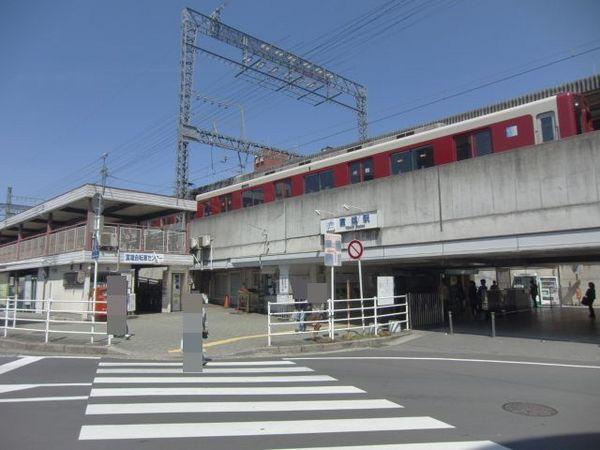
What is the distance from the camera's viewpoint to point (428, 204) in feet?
58.8

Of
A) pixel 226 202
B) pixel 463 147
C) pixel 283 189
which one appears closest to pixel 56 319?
pixel 226 202

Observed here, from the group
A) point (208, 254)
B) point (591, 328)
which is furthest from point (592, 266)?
point (208, 254)

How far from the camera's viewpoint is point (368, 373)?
10.0 metres

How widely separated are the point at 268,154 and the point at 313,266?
19.7 meters

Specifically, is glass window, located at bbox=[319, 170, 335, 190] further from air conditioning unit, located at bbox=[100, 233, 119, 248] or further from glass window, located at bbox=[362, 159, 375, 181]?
air conditioning unit, located at bbox=[100, 233, 119, 248]

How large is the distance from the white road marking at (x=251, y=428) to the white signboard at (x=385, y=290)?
1063cm

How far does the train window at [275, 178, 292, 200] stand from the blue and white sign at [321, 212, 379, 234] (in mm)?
3519

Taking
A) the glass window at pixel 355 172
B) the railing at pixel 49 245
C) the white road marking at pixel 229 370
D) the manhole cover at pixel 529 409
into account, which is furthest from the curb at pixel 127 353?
the railing at pixel 49 245

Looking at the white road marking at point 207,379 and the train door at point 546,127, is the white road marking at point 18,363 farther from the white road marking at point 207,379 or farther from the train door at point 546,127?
the train door at point 546,127

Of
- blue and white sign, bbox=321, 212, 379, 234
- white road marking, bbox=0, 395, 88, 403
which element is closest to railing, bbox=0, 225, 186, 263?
blue and white sign, bbox=321, 212, 379, 234

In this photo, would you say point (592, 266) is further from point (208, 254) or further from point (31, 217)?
point (31, 217)

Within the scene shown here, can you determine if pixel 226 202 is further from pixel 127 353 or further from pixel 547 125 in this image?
pixel 547 125

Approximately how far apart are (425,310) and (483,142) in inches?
263

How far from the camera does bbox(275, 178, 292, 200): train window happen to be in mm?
24812
